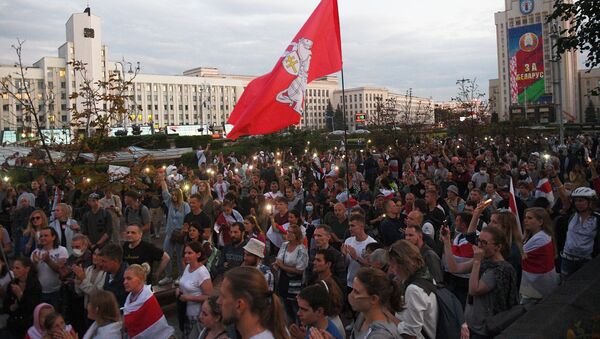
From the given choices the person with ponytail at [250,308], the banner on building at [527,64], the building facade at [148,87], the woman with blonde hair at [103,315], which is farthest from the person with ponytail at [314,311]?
the banner on building at [527,64]

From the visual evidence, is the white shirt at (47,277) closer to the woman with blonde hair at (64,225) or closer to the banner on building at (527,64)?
the woman with blonde hair at (64,225)

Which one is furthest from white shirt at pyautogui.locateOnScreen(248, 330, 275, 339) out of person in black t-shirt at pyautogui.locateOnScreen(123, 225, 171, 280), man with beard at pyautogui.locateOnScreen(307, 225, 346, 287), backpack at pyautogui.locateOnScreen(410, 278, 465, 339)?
Answer: person in black t-shirt at pyautogui.locateOnScreen(123, 225, 171, 280)

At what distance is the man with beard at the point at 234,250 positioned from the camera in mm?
6691

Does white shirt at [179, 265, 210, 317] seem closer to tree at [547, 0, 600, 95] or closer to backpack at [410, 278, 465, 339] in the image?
A: backpack at [410, 278, 465, 339]

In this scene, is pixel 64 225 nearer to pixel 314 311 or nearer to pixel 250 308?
pixel 314 311

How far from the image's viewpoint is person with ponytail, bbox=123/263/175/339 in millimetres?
4977

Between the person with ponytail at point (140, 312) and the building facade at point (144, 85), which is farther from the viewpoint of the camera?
the building facade at point (144, 85)

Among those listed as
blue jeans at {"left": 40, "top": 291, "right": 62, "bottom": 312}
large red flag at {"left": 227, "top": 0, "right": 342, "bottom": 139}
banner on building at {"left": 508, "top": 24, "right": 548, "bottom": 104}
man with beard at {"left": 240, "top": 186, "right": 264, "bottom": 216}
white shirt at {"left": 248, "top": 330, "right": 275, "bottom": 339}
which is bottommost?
blue jeans at {"left": 40, "top": 291, "right": 62, "bottom": 312}

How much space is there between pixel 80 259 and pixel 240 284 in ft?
13.1

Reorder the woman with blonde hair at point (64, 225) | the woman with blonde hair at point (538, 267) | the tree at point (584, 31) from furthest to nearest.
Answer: the tree at point (584, 31) → the woman with blonde hair at point (64, 225) → the woman with blonde hair at point (538, 267)

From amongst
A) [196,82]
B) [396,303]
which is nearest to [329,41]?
[396,303]

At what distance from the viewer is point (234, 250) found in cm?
681

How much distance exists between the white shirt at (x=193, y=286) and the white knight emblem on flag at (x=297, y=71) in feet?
14.3

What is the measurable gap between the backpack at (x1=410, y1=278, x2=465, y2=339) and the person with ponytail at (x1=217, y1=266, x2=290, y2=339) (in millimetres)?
1372
